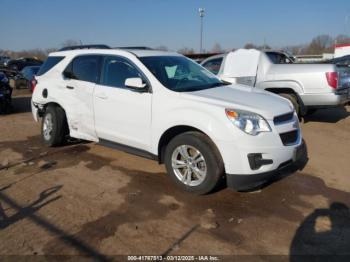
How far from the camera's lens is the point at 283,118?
14.1 ft

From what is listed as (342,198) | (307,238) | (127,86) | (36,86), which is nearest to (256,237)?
(307,238)

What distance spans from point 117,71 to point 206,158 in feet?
6.68

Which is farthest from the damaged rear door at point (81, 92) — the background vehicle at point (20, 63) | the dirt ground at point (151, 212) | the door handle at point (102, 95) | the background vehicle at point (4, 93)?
the background vehicle at point (20, 63)

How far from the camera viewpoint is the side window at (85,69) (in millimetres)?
5480

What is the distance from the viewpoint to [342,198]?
431 centimetres

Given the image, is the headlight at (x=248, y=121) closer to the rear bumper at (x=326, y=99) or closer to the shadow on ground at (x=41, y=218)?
the shadow on ground at (x=41, y=218)

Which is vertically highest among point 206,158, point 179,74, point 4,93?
point 179,74

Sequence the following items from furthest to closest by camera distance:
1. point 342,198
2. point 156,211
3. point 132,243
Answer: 1. point 342,198
2. point 156,211
3. point 132,243

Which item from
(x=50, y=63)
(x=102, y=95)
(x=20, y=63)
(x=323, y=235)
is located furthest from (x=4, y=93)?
(x=20, y=63)

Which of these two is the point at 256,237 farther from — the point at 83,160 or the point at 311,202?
the point at 83,160

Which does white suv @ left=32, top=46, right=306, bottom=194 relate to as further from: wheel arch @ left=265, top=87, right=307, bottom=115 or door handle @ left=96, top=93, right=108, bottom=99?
wheel arch @ left=265, top=87, right=307, bottom=115

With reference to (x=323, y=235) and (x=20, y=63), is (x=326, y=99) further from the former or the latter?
(x=20, y=63)

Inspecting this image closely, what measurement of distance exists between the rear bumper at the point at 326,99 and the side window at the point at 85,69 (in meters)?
4.85

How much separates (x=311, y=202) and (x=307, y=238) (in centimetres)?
91
